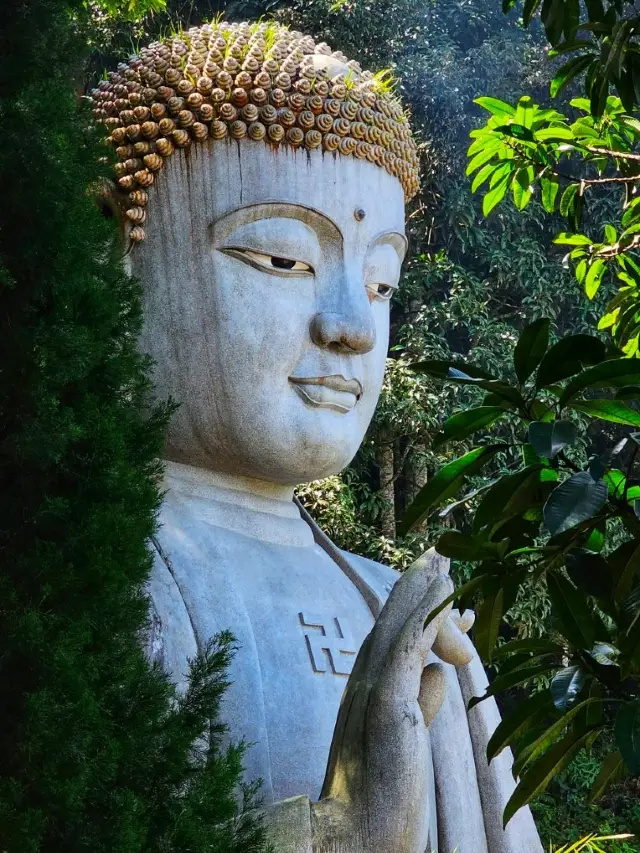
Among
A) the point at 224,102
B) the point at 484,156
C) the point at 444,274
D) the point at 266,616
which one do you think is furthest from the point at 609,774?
the point at 444,274

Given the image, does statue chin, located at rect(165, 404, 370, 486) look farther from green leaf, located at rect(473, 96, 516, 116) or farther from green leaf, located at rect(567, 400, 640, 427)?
green leaf, located at rect(567, 400, 640, 427)

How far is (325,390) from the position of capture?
11.6 ft

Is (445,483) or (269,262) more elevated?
(269,262)

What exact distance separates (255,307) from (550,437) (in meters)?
1.64

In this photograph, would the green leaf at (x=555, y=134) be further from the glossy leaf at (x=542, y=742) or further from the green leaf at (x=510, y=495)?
the glossy leaf at (x=542, y=742)

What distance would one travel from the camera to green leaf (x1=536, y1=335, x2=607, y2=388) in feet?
6.69

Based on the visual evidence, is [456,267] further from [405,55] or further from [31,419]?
[31,419]

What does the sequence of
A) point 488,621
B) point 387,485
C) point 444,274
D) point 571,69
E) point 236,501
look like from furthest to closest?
point 444,274 → point 387,485 → point 236,501 → point 571,69 → point 488,621

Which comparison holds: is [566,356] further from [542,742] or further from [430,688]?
[430,688]

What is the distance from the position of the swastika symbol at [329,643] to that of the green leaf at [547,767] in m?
1.11

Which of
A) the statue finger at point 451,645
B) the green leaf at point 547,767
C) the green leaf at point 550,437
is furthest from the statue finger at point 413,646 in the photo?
the green leaf at point 550,437

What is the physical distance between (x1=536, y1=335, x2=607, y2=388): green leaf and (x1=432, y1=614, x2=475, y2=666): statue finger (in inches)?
45.9

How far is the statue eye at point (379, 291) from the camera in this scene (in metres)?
3.74

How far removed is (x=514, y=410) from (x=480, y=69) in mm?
9376
